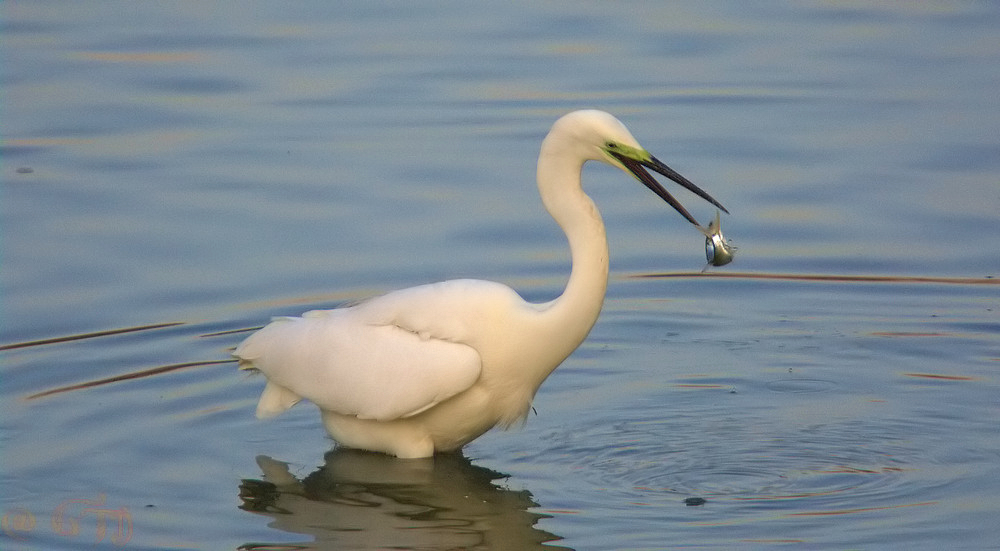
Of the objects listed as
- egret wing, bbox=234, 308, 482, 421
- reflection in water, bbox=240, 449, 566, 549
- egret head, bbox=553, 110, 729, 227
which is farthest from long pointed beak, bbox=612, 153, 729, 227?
reflection in water, bbox=240, 449, 566, 549

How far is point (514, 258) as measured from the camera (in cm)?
912

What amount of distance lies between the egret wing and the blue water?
30cm

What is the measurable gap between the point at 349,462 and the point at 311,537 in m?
0.86

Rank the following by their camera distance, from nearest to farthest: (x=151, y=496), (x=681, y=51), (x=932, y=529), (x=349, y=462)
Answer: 1. (x=932, y=529)
2. (x=151, y=496)
3. (x=349, y=462)
4. (x=681, y=51)

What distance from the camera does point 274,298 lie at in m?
8.62

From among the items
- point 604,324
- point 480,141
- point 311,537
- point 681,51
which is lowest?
point 311,537

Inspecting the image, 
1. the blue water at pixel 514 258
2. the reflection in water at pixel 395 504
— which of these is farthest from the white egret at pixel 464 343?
the blue water at pixel 514 258

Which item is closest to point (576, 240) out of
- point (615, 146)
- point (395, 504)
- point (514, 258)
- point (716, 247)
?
point (615, 146)

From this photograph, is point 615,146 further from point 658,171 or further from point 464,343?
point 464,343

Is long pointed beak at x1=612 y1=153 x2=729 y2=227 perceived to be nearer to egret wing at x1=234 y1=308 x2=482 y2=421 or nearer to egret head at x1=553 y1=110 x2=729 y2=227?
egret head at x1=553 y1=110 x2=729 y2=227

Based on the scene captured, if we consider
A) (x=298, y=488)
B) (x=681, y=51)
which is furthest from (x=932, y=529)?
(x=681, y=51)

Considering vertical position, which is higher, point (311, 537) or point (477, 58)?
point (477, 58)

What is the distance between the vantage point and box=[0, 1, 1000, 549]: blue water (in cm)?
616

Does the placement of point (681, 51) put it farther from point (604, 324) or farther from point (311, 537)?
point (311, 537)
